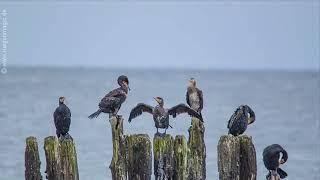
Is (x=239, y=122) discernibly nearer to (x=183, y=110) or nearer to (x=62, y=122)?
(x=183, y=110)

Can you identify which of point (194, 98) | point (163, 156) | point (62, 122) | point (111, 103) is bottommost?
point (163, 156)

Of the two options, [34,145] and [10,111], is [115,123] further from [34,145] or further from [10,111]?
[10,111]

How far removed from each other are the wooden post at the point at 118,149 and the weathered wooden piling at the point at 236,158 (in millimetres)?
1468


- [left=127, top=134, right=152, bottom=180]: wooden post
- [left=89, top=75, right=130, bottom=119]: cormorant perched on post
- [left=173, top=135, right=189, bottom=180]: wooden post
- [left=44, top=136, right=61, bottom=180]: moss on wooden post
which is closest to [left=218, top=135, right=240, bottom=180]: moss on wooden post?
[left=173, top=135, right=189, bottom=180]: wooden post

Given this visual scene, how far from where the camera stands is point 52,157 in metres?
18.2

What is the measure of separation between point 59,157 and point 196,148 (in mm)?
2082

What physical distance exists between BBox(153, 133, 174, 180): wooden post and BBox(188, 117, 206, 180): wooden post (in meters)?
0.31

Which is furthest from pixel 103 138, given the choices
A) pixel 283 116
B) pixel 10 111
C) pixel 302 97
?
pixel 302 97

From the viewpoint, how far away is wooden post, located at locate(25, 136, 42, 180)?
1831 cm

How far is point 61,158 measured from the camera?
18266 millimetres

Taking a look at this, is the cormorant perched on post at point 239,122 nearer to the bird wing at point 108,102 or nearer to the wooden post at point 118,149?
the wooden post at point 118,149

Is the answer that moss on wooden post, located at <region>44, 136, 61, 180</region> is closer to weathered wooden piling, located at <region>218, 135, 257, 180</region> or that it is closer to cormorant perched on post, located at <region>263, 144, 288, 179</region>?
weathered wooden piling, located at <region>218, 135, 257, 180</region>

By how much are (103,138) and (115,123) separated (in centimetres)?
1924

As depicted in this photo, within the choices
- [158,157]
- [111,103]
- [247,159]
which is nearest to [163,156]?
[158,157]
